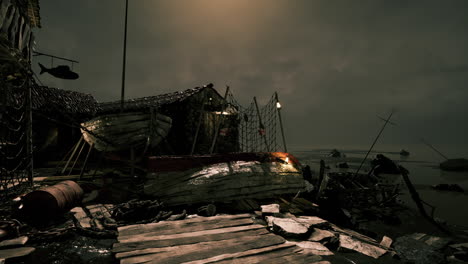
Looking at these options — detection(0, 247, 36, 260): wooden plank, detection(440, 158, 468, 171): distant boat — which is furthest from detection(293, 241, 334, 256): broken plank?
detection(440, 158, 468, 171): distant boat

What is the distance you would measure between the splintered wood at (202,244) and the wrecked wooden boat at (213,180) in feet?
6.54

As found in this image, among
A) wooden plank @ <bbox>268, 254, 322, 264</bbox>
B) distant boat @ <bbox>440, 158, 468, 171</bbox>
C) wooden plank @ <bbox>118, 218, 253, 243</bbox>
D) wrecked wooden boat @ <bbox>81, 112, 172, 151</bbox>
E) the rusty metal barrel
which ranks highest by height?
wrecked wooden boat @ <bbox>81, 112, 172, 151</bbox>

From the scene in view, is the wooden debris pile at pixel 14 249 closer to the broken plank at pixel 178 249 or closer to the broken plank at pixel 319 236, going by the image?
the broken plank at pixel 178 249

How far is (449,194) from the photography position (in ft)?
59.8

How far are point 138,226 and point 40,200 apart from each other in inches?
105

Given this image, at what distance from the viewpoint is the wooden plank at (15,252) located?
3.46 m

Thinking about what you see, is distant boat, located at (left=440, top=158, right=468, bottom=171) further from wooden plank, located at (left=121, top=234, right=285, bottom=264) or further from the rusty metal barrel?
the rusty metal barrel

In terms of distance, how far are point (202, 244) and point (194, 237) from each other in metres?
0.34

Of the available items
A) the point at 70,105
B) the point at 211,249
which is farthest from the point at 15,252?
the point at 70,105

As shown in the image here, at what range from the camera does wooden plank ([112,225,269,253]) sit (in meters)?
3.79

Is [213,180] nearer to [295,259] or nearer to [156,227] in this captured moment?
[156,227]

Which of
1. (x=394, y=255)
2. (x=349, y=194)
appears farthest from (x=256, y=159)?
(x=349, y=194)

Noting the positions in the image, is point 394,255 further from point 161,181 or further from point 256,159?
point 161,181

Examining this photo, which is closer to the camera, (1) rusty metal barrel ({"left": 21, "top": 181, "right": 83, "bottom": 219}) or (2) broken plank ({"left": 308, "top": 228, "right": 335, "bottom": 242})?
(2) broken plank ({"left": 308, "top": 228, "right": 335, "bottom": 242})
